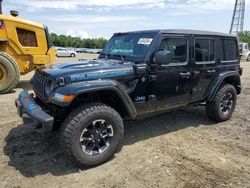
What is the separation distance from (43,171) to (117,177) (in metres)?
1.03

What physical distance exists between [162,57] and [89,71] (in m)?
1.20

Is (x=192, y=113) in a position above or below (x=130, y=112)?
below

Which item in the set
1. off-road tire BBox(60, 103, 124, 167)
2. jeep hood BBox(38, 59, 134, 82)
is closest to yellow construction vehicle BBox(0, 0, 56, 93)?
jeep hood BBox(38, 59, 134, 82)

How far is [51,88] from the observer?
4281 mm

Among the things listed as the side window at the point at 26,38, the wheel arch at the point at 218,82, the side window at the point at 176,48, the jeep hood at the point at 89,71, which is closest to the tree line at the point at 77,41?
the side window at the point at 26,38

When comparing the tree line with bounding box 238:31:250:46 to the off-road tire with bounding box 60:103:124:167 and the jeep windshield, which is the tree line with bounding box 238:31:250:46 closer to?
the jeep windshield

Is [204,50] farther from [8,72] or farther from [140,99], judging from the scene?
[8,72]

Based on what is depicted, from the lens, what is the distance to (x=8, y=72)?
908 centimetres

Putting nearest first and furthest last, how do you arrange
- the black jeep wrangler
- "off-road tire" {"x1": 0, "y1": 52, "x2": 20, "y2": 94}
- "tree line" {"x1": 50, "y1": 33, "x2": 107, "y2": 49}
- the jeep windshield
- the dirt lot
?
the dirt lot
the black jeep wrangler
the jeep windshield
"off-road tire" {"x1": 0, "y1": 52, "x2": 20, "y2": 94}
"tree line" {"x1": 50, "y1": 33, "x2": 107, "y2": 49}

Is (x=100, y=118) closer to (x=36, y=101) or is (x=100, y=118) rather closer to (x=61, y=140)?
(x=61, y=140)

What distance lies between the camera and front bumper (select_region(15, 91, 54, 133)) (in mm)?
3971

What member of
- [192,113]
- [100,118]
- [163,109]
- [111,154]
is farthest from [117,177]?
[192,113]

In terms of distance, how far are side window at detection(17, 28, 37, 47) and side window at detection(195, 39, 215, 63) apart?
624cm

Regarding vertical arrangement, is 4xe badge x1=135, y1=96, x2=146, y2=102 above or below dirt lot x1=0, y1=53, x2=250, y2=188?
above
